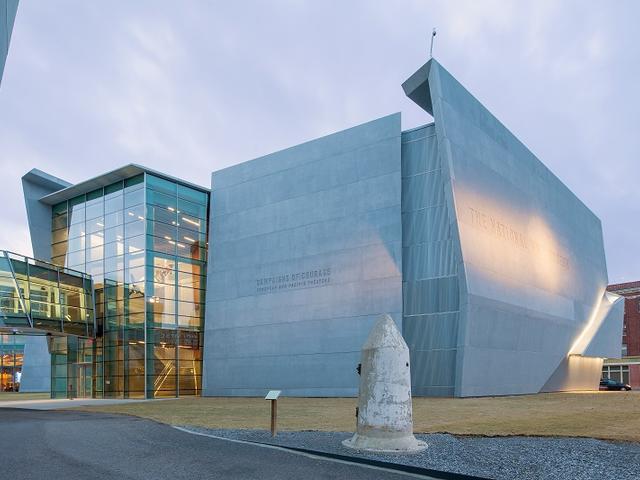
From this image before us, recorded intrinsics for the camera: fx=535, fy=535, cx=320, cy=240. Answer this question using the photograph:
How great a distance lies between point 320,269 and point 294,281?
1.98 meters

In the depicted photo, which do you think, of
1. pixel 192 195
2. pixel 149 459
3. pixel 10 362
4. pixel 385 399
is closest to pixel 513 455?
pixel 385 399

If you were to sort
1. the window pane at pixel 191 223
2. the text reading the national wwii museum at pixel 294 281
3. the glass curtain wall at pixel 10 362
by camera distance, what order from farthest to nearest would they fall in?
the glass curtain wall at pixel 10 362, the window pane at pixel 191 223, the text reading the national wwii museum at pixel 294 281

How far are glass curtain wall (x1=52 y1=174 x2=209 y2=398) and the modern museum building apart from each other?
0.12 meters

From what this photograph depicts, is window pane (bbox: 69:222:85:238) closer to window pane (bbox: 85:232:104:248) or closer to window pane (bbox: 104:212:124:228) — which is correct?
window pane (bbox: 85:232:104:248)

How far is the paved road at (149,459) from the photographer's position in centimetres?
787

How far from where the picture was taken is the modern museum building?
2756 cm

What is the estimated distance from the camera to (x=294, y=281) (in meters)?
32.0

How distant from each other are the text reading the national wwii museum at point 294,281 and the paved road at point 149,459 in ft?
59.4

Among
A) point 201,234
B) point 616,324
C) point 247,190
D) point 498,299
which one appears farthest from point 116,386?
point 616,324

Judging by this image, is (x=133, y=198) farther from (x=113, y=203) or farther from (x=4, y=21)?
(x=4, y=21)

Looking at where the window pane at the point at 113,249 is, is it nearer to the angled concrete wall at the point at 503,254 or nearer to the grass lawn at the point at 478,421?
the grass lawn at the point at 478,421

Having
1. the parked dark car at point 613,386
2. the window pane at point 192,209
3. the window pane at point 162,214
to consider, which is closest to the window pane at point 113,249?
the window pane at point 162,214

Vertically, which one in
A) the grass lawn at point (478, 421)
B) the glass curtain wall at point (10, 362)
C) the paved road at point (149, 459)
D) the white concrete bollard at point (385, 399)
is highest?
the white concrete bollard at point (385, 399)

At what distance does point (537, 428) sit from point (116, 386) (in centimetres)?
2768
